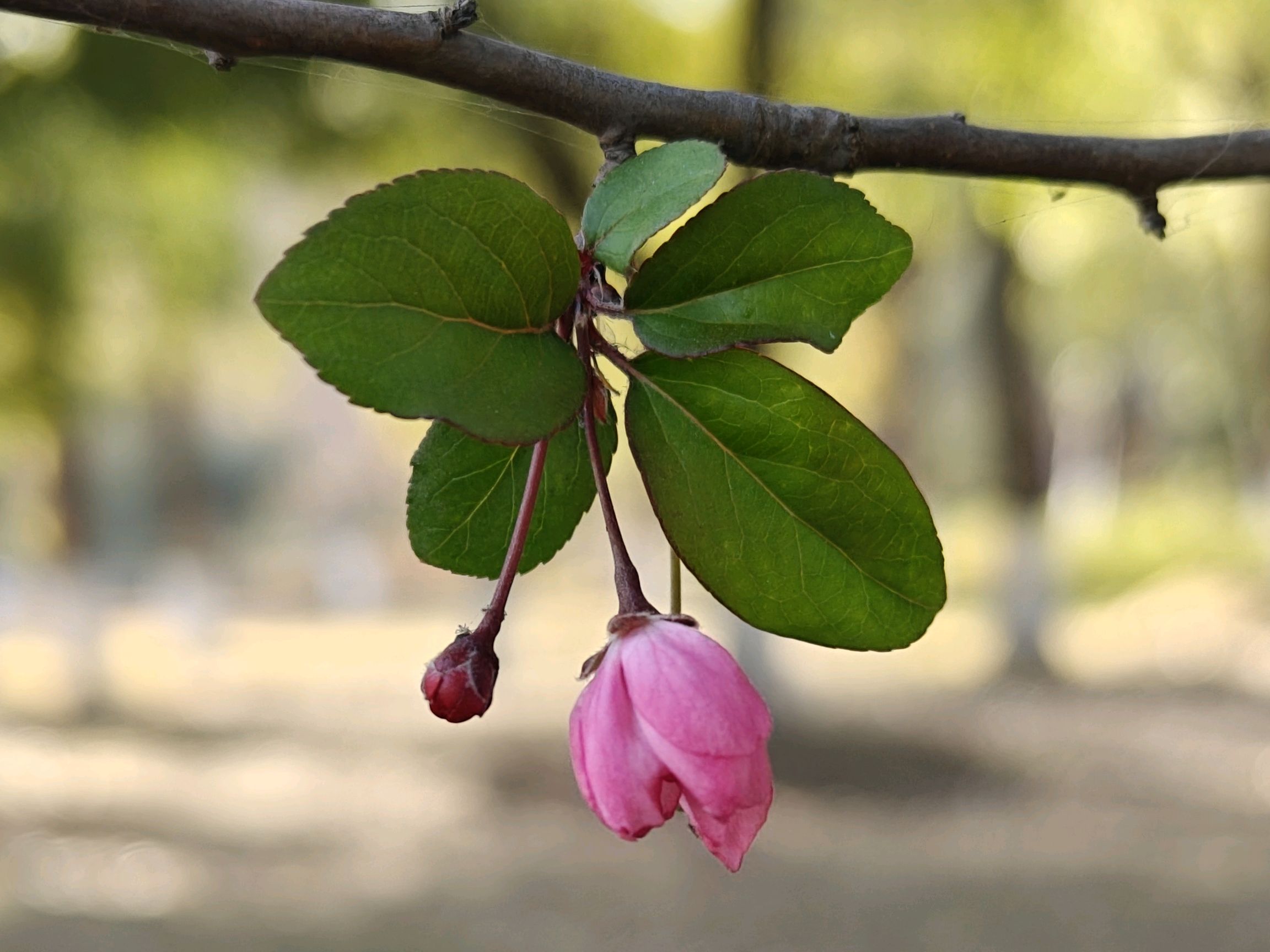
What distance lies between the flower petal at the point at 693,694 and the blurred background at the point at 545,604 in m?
0.84

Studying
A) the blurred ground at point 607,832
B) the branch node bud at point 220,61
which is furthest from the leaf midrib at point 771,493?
the blurred ground at point 607,832

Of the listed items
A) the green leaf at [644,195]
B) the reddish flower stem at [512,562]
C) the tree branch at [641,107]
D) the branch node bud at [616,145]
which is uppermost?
the tree branch at [641,107]

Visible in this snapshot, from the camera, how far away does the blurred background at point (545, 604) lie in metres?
3.20

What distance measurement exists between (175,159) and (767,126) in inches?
163

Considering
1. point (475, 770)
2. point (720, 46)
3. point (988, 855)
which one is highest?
point (720, 46)

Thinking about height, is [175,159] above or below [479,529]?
above

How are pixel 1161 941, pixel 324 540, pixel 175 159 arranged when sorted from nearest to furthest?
pixel 1161 941, pixel 175 159, pixel 324 540

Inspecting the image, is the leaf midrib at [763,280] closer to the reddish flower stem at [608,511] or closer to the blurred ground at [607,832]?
the reddish flower stem at [608,511]

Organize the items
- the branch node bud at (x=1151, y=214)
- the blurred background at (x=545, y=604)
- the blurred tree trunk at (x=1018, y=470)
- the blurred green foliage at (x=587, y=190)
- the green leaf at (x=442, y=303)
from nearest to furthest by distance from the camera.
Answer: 1. the green leaf at (x=442, y=303)
2. the branch node bud at (x=1151, y=214)
3. the blurred green foliage at (x=587, y=190)
4. the blurred background at (x=545, y=604)
5. the blurred tree trunk at (x=1018, y=470)

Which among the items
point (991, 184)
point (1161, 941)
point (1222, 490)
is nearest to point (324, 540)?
point (1161, 941)

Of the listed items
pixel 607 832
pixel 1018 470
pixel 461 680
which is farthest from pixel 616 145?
pixel 1018 470

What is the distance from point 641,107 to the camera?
0.93ft

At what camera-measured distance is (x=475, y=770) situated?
4227mm

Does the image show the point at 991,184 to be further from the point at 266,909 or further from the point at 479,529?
the point at 266,909
